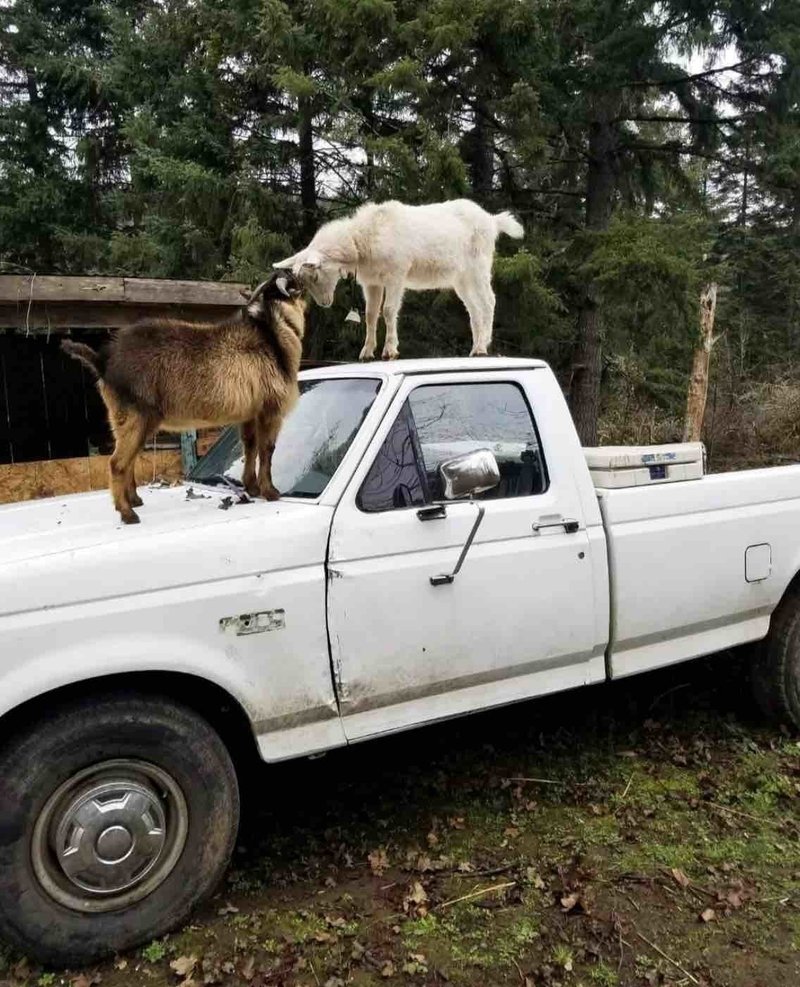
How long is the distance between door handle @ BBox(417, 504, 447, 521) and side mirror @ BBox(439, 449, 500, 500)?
72 mm

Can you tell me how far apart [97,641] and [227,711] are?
26.1 inches

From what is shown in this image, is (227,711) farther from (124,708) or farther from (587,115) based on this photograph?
(587,115)

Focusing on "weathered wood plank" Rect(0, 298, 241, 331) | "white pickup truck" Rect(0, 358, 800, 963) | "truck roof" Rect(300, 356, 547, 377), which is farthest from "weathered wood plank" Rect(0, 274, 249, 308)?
"truck roof" Rect(300, 356, 547, 377)

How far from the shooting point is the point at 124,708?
265 centimetres

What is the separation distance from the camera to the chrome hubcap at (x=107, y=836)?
2.57 m

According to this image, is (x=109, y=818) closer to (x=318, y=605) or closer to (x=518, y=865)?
(x=318, y=605)

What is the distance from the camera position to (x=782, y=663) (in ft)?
14.0

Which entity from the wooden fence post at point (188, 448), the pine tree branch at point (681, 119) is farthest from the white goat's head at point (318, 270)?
the pine tree branch at point (681, 119)

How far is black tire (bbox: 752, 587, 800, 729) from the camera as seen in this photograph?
427 centimetres

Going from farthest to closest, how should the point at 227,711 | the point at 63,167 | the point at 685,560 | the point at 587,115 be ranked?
the point at 63,167
the point at 587,115
the point at 685,560
the point at 227,711

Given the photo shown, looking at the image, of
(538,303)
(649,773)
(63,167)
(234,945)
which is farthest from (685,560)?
(63,167)

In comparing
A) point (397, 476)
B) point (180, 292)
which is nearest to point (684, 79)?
point (180, 292)

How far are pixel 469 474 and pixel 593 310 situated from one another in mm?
10094

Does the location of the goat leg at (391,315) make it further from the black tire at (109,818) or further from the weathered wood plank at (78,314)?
the black tire at (109,818)
